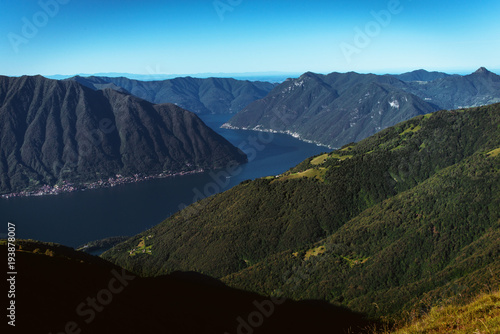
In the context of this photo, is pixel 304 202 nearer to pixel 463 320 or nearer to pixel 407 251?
pixel 407 251

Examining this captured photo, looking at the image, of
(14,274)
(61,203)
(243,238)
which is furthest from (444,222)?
(61,203)

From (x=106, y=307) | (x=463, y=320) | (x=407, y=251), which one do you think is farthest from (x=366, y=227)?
(x=463, y=320)

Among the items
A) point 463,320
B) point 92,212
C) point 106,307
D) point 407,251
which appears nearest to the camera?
point 463,320

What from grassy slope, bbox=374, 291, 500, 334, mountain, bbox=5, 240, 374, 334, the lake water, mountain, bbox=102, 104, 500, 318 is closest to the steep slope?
mountain, bbox=102, 104, 500, 318

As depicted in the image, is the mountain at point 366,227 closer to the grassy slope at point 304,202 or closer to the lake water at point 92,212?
the grassy slope at point 304,202

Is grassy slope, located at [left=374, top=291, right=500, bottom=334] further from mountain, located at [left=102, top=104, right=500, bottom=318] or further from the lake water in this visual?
the lake water

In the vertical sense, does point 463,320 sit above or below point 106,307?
above

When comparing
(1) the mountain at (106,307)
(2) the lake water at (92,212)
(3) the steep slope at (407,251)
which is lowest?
(2) the lake water at (92,212)

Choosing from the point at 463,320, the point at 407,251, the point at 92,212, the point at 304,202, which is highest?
the point at 463,320

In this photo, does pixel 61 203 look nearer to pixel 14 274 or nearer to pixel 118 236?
pixel 118 236

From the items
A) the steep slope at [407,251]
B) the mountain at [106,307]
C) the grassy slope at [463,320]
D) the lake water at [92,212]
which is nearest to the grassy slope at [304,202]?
the steep slope at [407,251]
